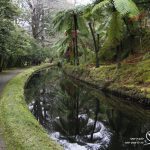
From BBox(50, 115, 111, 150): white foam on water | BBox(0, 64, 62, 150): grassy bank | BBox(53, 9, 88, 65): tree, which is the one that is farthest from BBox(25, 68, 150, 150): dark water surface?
BBox(53, 9, 88, 65): tree

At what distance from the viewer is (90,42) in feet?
121

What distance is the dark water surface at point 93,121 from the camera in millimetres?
9719

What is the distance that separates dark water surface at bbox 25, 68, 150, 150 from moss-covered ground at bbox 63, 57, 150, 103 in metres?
0.66

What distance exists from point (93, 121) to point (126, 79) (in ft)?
20.8

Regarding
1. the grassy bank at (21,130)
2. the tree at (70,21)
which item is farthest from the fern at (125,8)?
the tree at (70,21)

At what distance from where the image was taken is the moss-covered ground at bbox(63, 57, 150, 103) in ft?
51.2

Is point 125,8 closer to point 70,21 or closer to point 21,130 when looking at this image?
point 21,130

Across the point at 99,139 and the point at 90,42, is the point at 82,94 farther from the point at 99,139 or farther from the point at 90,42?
the point at 90,42

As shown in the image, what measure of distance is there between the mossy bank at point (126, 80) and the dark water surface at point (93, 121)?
514mm

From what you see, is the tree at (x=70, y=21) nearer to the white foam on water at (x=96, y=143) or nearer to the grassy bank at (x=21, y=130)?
the grassy bank at (x=21, y=130)

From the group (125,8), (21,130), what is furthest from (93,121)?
(125,8)

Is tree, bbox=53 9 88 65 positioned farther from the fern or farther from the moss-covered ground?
the fern

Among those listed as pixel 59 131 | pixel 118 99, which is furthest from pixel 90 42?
pixel 59 131

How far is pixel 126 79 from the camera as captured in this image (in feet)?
60.4
